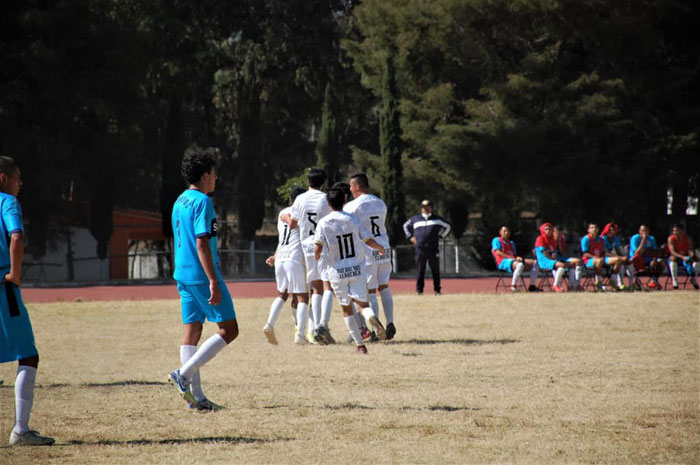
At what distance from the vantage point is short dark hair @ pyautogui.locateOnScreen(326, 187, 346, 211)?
42.8ft

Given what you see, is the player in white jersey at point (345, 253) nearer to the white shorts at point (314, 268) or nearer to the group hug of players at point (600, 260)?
the white shorts at point (314, 268)

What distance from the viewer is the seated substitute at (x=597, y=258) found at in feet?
83.6

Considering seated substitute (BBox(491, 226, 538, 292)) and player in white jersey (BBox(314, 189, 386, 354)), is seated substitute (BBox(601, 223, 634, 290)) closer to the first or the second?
seated substitute (BBox(491, 226, 538, 292))

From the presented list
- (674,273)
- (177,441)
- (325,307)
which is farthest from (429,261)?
(177,441)

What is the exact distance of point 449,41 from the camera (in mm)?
43938

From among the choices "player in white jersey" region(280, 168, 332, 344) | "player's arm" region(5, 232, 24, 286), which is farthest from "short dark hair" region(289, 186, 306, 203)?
"player's arm" region(5, 232, 24, 286)

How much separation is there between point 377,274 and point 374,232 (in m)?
0.81

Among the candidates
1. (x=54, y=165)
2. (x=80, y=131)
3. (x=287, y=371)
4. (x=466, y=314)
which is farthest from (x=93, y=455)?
(x=80, y=131)

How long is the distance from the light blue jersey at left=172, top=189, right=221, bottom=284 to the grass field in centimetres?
110


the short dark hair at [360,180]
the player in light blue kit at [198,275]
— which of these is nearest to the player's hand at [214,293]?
the player in light blue kit at [198,275]

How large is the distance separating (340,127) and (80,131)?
1422cm

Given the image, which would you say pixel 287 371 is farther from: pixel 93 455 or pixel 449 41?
pixel 449 41

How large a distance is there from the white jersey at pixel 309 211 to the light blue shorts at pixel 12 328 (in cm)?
673

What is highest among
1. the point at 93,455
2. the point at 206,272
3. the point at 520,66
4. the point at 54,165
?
the point at 520,66
